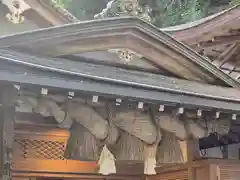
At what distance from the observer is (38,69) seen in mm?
3656

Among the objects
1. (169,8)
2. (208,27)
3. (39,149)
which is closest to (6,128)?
(39,149)

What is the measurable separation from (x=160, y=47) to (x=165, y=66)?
0.78ft

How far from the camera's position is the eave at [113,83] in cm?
359

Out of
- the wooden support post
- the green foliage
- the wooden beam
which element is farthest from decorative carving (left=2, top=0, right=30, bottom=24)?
the green foliage

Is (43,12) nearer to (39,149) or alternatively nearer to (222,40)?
(39,149)

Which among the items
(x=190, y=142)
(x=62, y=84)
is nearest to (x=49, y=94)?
(x=62, y=84)

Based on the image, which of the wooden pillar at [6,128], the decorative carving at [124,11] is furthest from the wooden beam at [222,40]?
the wooden pillar at [6,128]

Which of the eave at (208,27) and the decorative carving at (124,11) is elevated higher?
the eave at (208,27)

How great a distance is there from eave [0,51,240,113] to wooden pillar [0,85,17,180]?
0.22 m

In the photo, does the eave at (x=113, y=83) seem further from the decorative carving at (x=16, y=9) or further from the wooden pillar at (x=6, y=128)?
the decorative carving at (x=16, y=9)

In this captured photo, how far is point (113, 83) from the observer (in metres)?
3.97

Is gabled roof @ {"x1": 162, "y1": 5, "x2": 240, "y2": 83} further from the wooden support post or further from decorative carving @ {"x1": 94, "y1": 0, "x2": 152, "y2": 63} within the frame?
decorative carving @ {"x1": 94, "y1": 0, "x2": 152, "y2": 63}

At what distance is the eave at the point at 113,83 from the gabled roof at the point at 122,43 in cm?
11

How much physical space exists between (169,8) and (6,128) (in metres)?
9.11
